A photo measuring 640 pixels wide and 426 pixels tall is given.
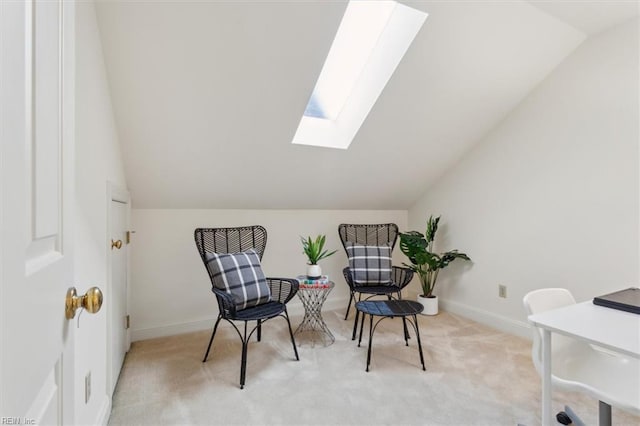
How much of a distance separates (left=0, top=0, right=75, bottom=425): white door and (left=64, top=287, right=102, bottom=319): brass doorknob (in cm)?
2

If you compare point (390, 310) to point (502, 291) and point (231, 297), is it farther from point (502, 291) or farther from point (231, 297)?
point (502, 291)

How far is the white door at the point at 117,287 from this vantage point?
1.75 meters

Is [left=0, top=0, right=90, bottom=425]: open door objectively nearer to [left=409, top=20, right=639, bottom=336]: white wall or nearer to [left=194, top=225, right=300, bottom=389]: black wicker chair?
[left=194, top=225, right=300, bottom=389]: black wicker chair

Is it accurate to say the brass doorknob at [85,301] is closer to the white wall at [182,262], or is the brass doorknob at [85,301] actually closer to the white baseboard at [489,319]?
the white wall at [182,262]

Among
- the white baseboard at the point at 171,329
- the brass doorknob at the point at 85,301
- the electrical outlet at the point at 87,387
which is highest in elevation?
the brass doorknob at the point at 85,301

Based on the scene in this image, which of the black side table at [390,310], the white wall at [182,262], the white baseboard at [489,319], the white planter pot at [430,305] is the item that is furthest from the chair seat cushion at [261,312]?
the white baseboard at [489,319]

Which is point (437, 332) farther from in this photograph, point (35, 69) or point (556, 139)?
point (35, 69)

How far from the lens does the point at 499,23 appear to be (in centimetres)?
201

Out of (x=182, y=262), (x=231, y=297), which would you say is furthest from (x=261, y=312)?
(x=182, y=262)

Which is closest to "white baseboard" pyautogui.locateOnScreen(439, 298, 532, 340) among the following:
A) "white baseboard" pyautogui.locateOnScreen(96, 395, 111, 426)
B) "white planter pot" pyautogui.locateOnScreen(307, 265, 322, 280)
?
"white planter pot" pyautogui.locateOnScreen(307, 265, 322, 280)

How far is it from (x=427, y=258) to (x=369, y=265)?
2.08 ft

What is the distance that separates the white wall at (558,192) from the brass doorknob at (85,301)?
2.93 metres

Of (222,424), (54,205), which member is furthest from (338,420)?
(54,205)

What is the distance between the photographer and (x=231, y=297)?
2010 mm
